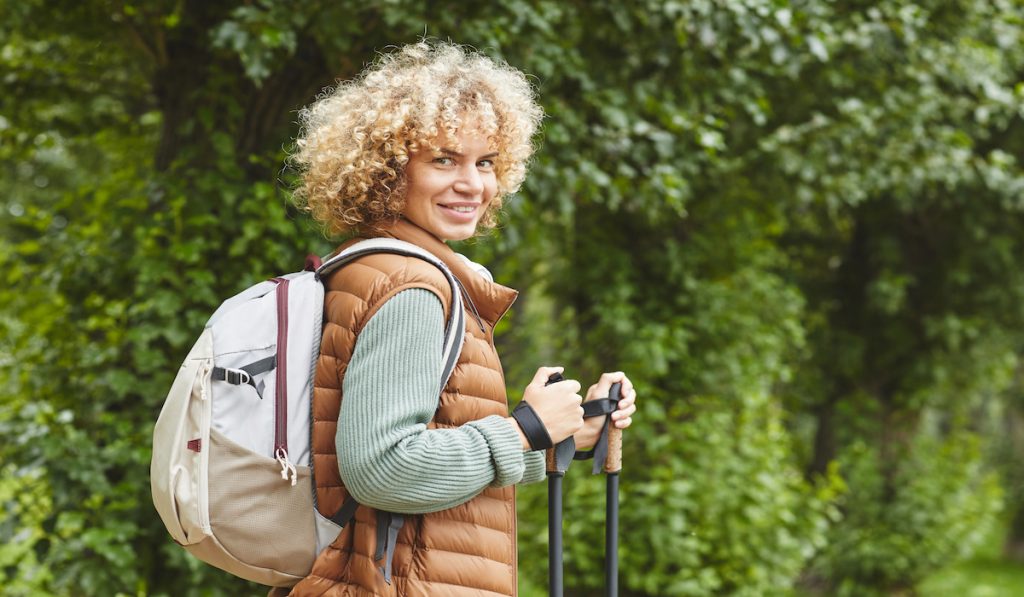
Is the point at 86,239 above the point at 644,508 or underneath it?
above

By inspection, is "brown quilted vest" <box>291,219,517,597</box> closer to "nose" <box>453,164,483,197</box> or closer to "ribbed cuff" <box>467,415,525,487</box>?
"ribbed cuff" <box>467,415,525,487</box>

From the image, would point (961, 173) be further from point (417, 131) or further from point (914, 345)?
point (417, 131)

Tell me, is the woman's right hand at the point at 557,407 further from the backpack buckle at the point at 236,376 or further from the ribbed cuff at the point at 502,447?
the backpack buckle at the point at 236,376

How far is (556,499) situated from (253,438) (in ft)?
2.03

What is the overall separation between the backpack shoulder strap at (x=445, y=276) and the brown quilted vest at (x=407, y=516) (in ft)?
0.04

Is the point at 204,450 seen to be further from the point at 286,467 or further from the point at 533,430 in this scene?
the point at 533,430

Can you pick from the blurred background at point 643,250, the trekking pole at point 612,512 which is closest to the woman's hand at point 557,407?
the trekking pole at point 612,512

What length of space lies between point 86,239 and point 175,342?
2.50 feet

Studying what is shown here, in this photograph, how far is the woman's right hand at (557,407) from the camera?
70.2 inches

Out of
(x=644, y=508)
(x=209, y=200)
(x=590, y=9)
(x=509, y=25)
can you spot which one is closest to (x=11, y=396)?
(x=209, y=200)

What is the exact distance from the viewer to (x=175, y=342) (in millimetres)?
3715

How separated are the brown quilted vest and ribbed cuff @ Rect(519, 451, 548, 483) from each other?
0.10 meters

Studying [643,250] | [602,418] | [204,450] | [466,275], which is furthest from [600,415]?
[643,250]

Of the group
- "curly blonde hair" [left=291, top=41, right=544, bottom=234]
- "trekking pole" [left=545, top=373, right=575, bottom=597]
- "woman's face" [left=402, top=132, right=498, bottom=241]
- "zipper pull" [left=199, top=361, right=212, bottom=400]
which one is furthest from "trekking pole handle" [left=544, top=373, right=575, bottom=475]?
"zipper pull" [left=199, top=361, right=212, bottom=400]
